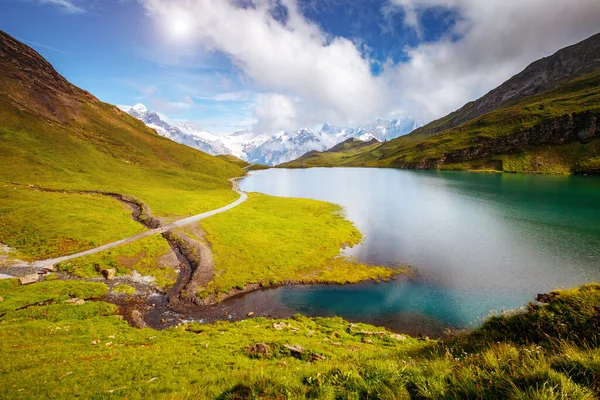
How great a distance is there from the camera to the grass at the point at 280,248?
39.8m

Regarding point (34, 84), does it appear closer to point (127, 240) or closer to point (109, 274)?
point (127, 240)

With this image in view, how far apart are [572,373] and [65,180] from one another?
123 metres

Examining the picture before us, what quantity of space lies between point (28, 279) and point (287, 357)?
117 feet

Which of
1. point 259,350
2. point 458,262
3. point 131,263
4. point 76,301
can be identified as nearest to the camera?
point 259,350

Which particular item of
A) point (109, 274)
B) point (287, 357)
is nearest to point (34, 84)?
point (109, 274)

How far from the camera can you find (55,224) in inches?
1923

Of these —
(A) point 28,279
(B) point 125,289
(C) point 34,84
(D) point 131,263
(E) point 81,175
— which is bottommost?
(B) point 125,289

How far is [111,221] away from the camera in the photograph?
5516 cm

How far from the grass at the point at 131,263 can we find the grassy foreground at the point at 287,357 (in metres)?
8.07

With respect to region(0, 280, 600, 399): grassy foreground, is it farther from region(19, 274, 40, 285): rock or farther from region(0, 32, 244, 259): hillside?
region(0, 32, 244, 259): hillside

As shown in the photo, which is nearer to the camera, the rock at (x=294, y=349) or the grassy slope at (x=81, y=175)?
the rock at (x=294, y=349)

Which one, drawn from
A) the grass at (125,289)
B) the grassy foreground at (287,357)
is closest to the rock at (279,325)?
the grassy foreground at (287,357)

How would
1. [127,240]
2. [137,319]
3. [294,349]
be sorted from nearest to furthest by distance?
[294,349] < [137,319] < [127,240]

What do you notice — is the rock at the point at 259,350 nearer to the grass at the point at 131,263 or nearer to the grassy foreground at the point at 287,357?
the grassy foreground at the point at 287,357
